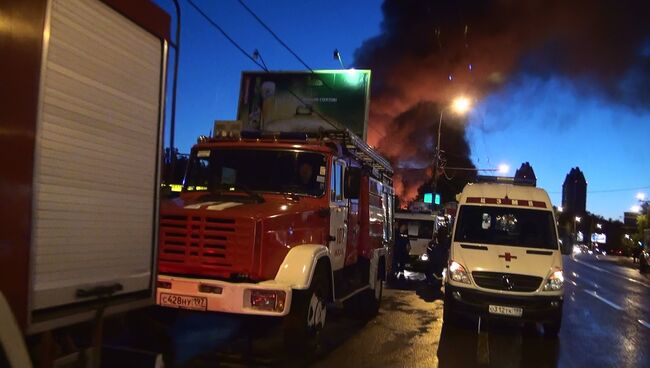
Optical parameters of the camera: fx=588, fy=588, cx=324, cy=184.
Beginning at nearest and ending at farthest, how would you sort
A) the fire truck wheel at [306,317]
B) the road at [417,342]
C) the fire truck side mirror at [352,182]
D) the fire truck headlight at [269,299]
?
the fire truck headlight at [269,299]
the fire truck wheel at [306,317]
the road at [417,342]
the fire truck side mirror at [352,182]

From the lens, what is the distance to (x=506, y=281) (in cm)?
884

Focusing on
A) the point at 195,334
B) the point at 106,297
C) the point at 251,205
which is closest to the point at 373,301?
the point at 195,334

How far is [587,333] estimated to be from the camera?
9.62m

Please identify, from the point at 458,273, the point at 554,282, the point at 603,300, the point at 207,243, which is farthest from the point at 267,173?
the point at 603,300

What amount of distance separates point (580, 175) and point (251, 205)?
18626cm

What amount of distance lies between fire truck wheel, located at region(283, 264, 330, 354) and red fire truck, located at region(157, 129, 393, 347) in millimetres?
11

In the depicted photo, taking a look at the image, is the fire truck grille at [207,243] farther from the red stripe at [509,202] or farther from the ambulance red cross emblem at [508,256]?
the red stripe at [509,202]

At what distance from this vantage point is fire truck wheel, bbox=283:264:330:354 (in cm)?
618

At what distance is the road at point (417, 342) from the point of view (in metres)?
6.93

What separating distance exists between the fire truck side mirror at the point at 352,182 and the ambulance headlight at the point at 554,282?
324 cm

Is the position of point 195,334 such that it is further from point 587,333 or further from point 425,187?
point 425,187

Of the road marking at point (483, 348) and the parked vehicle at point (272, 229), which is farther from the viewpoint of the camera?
the road marking at point (483, 348)

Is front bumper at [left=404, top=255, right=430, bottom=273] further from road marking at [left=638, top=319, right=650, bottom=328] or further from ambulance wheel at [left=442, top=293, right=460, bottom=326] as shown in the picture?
ambulance wheel at [left=442, top=293, right=460, bottom=326]

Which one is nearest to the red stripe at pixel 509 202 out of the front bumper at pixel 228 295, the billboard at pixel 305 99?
the front bumper at pixel 228 295
